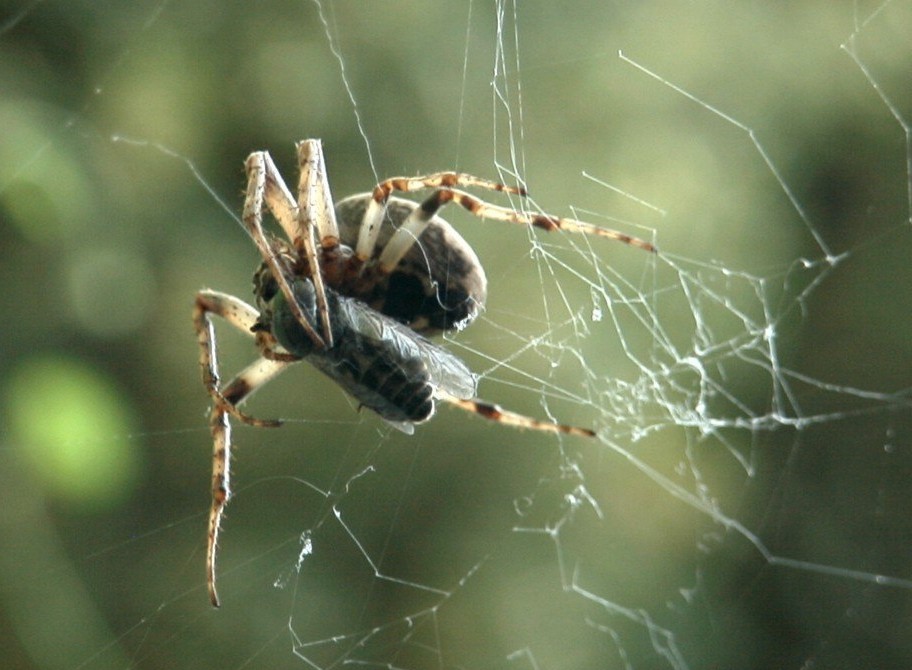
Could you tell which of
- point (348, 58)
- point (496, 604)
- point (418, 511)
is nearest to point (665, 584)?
point (496, 604)

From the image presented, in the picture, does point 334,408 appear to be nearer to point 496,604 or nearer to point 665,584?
point 496,604

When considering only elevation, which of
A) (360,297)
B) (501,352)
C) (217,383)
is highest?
(360,297)

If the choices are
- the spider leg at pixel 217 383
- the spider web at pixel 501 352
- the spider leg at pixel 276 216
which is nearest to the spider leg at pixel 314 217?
the spider leg at pixel 276 216

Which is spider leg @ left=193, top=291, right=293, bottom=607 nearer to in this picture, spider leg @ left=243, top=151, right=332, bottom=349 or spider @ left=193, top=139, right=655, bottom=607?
spider @ left=193, top=139, right=655, bottom=607

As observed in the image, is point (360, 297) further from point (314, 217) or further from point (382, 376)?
point (382, 376)

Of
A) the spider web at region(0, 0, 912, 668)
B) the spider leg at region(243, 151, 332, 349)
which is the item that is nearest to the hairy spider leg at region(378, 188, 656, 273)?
the spider leg at region(243, 151, 332, 349)

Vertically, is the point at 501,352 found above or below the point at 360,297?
below

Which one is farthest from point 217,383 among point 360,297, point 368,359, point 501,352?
point 501,352
